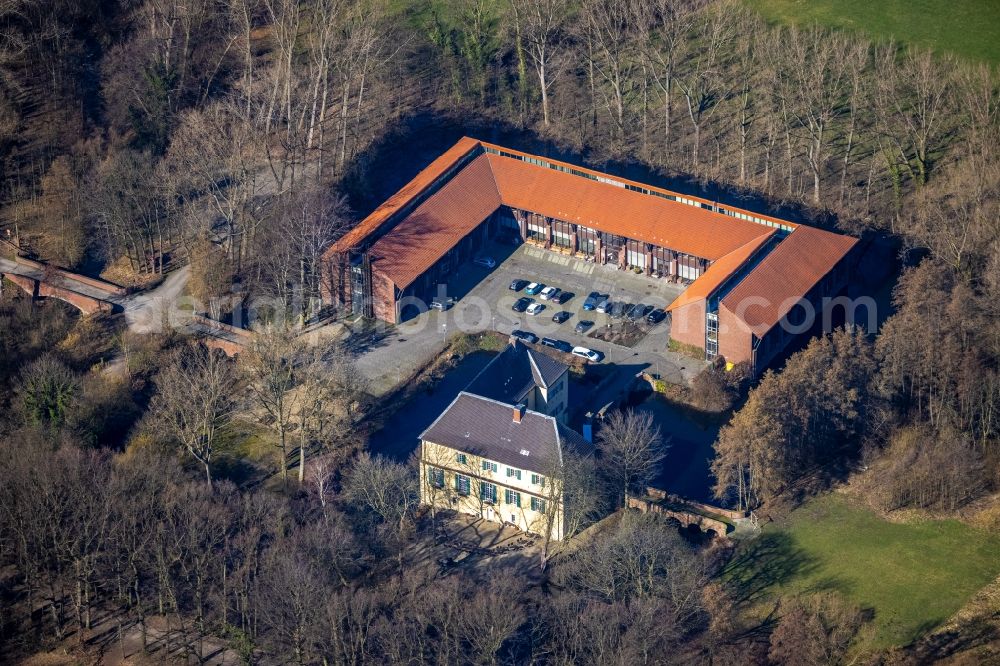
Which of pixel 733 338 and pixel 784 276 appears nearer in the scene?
pixel 733 338

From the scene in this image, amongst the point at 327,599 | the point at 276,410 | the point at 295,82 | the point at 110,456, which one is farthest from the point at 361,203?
the point at 327,599

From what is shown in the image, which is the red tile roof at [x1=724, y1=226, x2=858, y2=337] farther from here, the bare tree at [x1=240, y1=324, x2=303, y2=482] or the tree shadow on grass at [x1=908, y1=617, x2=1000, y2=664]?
the bare tree at [x1=240, y1=324, x2=303, y2=482]

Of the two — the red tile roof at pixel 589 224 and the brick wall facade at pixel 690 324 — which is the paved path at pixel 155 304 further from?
the brick wall facade at pixel 690 324

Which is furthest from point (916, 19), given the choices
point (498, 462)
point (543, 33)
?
point (498, 462)

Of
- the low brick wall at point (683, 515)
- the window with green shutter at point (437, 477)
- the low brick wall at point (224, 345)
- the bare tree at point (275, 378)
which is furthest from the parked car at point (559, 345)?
the low brick wall at point (224, 345)

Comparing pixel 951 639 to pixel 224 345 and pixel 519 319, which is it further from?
pixel 224 345

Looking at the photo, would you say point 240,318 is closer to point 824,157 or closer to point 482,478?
point 482,478

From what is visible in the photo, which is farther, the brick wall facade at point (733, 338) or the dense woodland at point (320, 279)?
the brick wall facade at point (733, 338)
